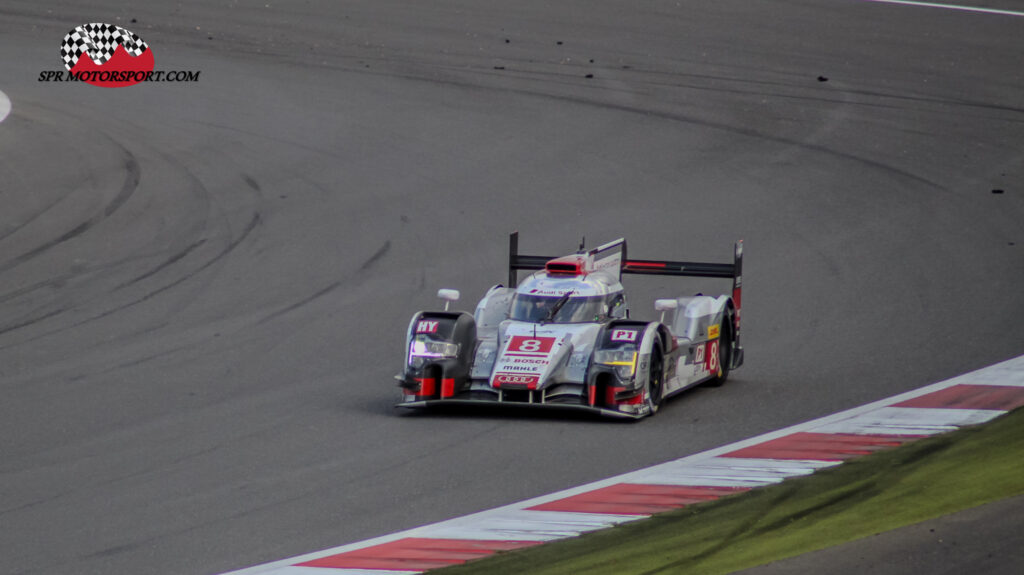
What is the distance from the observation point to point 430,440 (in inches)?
502

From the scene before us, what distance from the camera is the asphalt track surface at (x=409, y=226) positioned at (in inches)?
469

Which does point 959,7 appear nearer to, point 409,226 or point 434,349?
point 409,226

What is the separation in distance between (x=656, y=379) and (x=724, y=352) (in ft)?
5.65

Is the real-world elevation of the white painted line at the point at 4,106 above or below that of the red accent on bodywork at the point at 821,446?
above

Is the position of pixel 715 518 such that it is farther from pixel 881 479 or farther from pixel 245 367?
pixel 245 367

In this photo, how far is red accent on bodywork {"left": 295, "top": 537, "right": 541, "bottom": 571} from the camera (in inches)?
377

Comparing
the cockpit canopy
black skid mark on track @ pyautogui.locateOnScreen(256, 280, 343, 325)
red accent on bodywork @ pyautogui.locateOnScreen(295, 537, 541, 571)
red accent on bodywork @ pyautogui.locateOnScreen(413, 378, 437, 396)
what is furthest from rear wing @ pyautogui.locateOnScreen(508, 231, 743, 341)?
red accent on bodywork @ pyautogui.locateOnScreen(295, 537, 541, 571)

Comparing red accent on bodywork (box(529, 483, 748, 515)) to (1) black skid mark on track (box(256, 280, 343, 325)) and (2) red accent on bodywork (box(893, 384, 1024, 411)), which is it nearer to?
(2) red accent on bodywork (box(893, 384, 1024, 411))

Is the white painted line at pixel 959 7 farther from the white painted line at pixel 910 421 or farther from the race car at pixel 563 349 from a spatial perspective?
the white painted line at pixel 910 421

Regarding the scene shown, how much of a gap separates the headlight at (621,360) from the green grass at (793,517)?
226cm

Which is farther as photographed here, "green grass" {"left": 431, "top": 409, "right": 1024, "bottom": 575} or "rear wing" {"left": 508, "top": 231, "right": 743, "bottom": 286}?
"rear wing" {"left": 508, "top": 231, "right": 743, "bottom": 286}

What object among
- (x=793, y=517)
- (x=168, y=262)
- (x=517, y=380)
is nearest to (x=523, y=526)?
(x=793, y=517)

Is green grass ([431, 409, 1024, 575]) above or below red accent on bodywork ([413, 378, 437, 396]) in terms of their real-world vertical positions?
below

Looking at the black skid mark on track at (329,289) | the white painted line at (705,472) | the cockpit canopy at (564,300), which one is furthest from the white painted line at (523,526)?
the black skid mark on track at (329,289)
